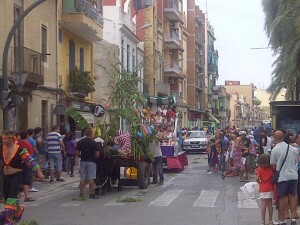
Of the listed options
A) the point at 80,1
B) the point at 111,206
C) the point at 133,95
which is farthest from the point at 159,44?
the point at 111,206

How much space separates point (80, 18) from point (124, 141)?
12636 millimetres

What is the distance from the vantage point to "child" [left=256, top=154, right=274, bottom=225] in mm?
11484

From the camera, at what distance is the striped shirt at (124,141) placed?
57.8ft

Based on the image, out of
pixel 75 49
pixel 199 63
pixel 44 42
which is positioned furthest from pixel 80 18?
pixel 199 63

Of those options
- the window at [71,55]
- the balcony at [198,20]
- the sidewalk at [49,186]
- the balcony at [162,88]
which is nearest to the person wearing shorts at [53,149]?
the sidewalk at [49,186]

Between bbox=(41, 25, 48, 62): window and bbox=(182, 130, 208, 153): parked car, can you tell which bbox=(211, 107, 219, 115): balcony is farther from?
bbox=(41, 25, 48, 62): window

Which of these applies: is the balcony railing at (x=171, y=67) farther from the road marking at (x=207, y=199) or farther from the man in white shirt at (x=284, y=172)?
the man in white shirt at (x=284, y=172)

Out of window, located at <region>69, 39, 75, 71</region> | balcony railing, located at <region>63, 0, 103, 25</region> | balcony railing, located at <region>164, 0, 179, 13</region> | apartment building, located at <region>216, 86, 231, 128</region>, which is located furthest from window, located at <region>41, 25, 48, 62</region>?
apartment building, located at <region>216, 86, 231, 128</region>

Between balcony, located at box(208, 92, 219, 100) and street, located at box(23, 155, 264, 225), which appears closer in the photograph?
street, located at box(23, 155, 264, 225)

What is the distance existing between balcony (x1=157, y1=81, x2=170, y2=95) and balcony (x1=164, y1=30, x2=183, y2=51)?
4.10 meters

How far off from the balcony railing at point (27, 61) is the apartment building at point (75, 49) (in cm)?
426

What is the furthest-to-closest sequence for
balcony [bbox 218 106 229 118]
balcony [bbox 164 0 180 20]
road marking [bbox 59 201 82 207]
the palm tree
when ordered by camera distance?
balcony [bbox 218 106 229 118], balcony [bbox 164 0 180 20], the palm tree, road marking [bbox 59 201 82 207]

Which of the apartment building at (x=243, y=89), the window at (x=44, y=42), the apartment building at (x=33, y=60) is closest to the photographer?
the apartment building at (x=33, y=60)

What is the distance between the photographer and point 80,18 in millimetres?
28984
